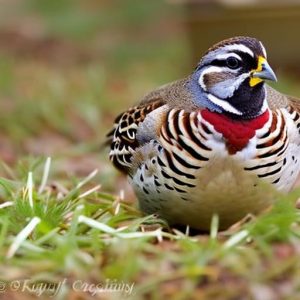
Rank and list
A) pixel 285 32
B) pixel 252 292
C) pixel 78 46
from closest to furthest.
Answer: pixel 252 292
pixel 285 32
pixel 78 46

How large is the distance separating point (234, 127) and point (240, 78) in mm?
237

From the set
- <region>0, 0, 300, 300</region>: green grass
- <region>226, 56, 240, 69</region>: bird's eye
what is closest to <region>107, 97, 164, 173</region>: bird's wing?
<region>0, 0, 300, 300</region>: green grass

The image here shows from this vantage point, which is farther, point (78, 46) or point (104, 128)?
point (78, 46)

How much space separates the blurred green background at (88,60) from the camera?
23.0 feet

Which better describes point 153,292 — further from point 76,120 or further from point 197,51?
Result: point 197,51

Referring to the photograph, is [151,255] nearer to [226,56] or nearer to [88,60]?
[226,56]

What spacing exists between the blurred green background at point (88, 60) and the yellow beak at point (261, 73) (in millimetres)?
1530

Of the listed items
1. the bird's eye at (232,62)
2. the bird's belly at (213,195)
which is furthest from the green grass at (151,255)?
the bird's eye at (232,62)

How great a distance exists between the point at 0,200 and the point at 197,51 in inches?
199

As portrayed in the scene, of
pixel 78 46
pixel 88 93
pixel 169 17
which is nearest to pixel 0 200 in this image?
pixel 88 93

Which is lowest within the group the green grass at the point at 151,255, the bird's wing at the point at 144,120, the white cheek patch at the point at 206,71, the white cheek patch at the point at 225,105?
the green grass at the point at 151,255

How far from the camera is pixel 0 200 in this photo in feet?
15.7

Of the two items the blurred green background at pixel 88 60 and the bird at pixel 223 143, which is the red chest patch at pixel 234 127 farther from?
the blurred green background at pixel 88 60

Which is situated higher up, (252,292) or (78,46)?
(252,292)
